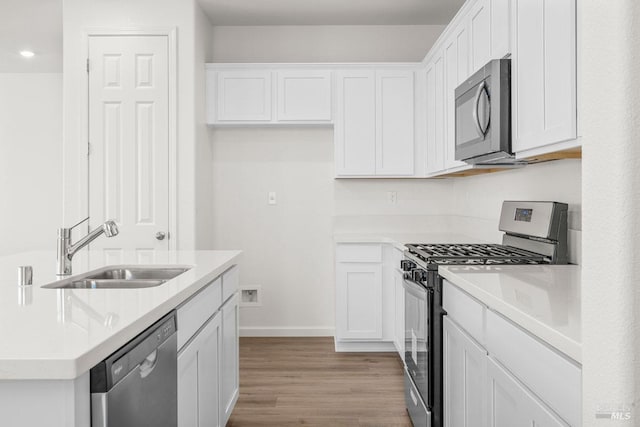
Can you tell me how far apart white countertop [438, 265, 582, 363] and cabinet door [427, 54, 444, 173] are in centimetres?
156

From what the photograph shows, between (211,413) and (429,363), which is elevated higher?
(429,363)

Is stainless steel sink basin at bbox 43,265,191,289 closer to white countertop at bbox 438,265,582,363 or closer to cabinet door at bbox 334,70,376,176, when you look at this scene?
white countertop at bbox 438,265,582,363

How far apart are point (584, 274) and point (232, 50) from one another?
4066 mm

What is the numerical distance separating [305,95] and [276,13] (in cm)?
73

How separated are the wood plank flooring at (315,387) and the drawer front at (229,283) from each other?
748 millimetres

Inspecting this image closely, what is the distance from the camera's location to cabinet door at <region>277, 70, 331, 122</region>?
4.01m

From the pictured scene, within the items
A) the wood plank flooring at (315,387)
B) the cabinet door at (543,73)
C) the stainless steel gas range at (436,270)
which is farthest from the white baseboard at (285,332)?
the cabinet door at (543,73)

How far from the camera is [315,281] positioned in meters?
4.40

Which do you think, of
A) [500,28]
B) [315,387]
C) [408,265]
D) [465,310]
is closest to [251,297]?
[315,387]

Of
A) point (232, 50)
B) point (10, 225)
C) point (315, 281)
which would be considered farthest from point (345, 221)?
point (10, 225)

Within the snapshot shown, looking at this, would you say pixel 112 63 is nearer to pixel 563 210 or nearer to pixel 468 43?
pixel 468 43

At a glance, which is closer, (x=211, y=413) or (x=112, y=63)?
(x=211, y=413)

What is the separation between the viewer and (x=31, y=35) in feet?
14.8

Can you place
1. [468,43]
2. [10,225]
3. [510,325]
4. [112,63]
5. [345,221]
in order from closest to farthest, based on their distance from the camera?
[510,325] → [468,43] → [112,63] → [345,221] → [10,225]
